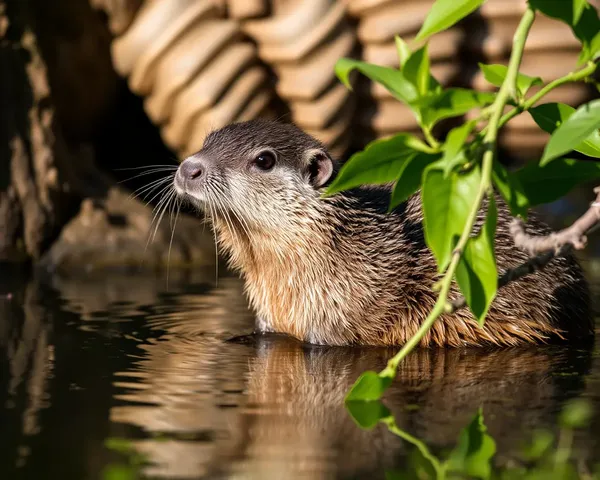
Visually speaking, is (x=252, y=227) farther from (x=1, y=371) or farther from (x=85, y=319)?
(x=1, y=371)

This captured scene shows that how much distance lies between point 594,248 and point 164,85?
10.7 feet

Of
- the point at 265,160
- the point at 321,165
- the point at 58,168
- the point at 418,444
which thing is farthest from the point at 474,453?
the point at 58,168

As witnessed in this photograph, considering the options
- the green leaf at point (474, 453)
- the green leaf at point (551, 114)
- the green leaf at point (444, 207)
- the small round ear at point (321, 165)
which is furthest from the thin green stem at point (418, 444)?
the small round ear at point (321, 165)

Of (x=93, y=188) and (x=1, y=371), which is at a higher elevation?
(x=93, y=188)

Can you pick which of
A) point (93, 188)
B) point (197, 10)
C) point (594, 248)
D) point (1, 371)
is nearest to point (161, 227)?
point (93, 188)

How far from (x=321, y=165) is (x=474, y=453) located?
8.29ft

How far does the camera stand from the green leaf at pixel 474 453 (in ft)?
8.91

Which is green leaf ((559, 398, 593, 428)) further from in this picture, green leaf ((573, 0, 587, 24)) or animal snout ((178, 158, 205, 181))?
animal snout ((178, 158, 205, 181))

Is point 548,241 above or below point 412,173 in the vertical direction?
below

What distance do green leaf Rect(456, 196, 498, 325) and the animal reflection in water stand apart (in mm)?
376

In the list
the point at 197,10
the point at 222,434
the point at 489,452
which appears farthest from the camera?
the point at 197,10

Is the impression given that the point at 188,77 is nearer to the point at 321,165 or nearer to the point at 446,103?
the point at 321,165

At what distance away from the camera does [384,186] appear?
5660mm

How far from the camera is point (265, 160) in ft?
17.2
